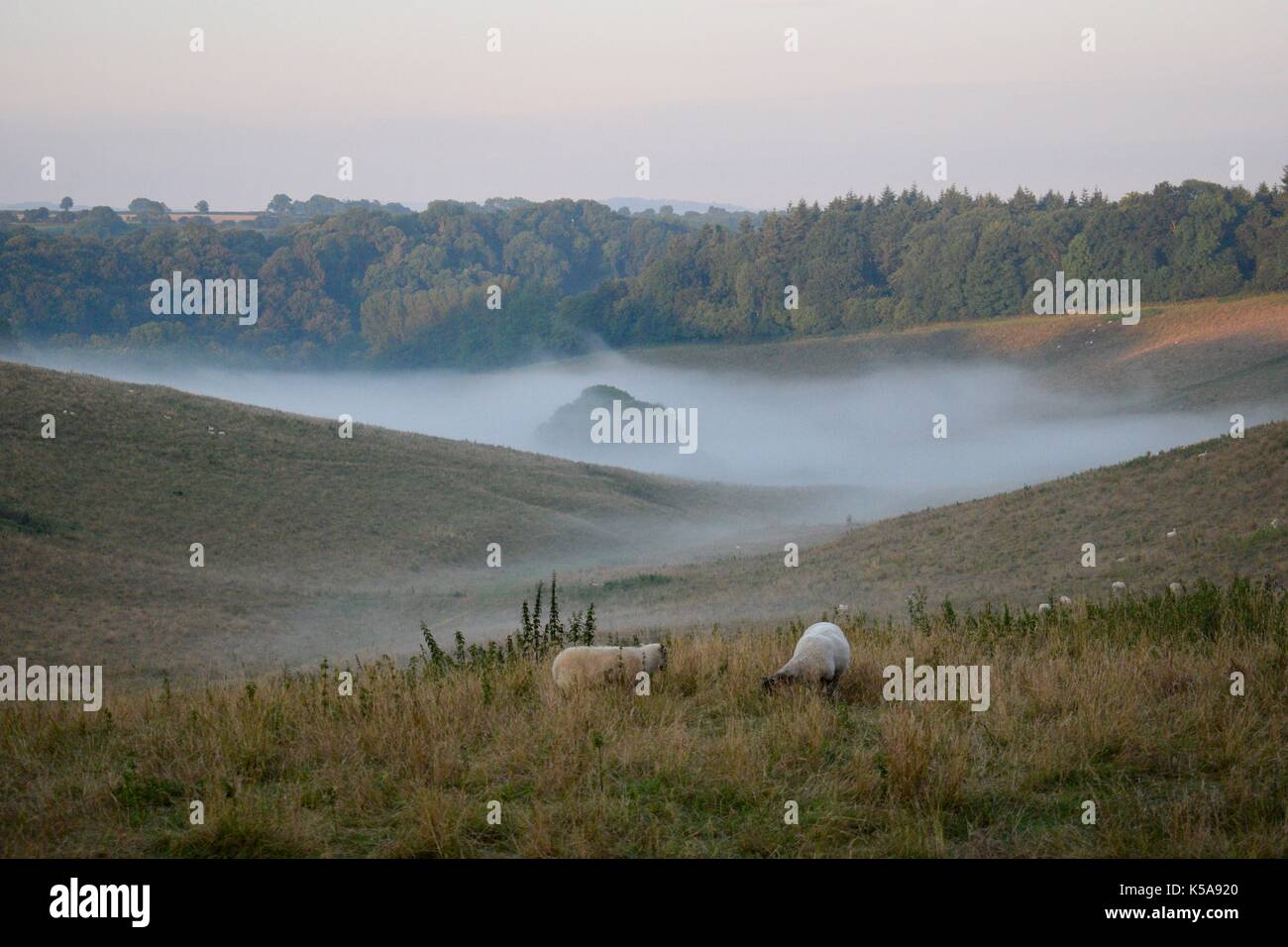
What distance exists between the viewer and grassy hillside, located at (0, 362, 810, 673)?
81.8 feet

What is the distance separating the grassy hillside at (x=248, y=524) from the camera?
24.9 meters

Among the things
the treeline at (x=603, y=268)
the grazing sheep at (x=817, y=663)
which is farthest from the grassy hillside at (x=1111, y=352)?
the grazing sheep at (x=817, y=663)

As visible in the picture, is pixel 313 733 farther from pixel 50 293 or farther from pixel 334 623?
pixel 50 293

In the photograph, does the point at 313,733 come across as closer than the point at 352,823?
No

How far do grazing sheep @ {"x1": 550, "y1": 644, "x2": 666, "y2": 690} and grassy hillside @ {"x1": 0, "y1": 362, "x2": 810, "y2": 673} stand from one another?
1451 centimetres

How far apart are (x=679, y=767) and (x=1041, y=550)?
19.9 meters

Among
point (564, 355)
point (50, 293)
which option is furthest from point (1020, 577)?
point (50, 293)

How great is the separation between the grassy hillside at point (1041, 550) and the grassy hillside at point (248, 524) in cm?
657

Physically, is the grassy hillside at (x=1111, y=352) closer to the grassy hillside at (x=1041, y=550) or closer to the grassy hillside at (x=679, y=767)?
the grassy hillside at (x=1041, y=550)

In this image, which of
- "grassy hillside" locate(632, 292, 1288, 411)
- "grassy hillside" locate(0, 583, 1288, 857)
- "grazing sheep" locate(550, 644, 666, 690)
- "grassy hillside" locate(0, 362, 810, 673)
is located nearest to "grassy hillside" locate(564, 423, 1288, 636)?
"grassy hillside" locate(0, 362, 810, 673)

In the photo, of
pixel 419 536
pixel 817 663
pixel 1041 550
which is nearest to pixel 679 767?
pixel 817 663

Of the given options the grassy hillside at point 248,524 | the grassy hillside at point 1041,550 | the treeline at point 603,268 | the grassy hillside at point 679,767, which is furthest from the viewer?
the treeline at point 603,268

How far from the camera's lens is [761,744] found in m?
6.57
